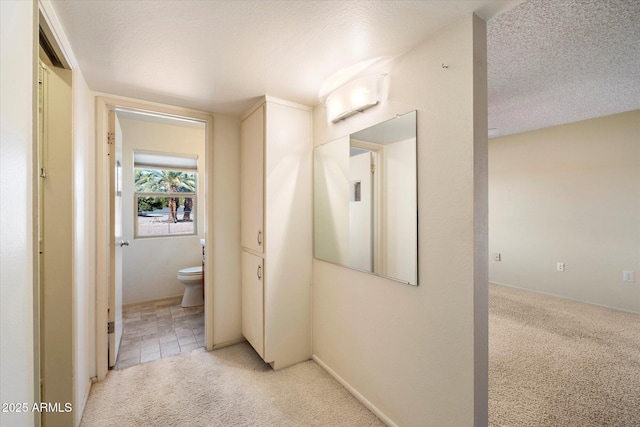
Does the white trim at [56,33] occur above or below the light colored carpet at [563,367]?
above

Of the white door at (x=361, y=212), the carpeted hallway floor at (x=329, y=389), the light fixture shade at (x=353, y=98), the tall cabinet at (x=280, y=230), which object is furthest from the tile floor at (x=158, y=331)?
the light fixture shade at (x=353, y=98)

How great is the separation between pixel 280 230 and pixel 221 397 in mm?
1264

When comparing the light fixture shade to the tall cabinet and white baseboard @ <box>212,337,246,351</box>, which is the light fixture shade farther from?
white baseboard @ <box>212,337,246,351</box>

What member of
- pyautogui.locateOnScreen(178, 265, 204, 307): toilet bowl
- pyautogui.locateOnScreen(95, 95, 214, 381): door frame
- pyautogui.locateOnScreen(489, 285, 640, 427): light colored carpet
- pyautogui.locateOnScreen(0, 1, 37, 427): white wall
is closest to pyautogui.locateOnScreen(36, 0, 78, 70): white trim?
pyautogui.locateOnScreen(0, 1, 37, 427): white wall

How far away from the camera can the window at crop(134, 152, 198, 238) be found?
395 centimetres

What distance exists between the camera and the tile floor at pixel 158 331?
100 inches

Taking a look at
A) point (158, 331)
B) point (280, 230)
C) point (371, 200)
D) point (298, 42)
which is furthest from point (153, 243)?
point (298, 42)

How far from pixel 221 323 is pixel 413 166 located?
2.31m

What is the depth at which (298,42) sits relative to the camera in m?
1.53

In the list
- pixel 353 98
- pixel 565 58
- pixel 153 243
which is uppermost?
pixel 565 58

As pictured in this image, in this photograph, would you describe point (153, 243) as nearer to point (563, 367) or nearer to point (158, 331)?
point (158, 331)

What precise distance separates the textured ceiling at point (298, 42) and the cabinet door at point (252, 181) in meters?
0.21

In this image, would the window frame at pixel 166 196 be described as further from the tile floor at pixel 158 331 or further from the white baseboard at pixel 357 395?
the white baseboard at pixel 357 395

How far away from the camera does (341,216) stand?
2.15 metres
